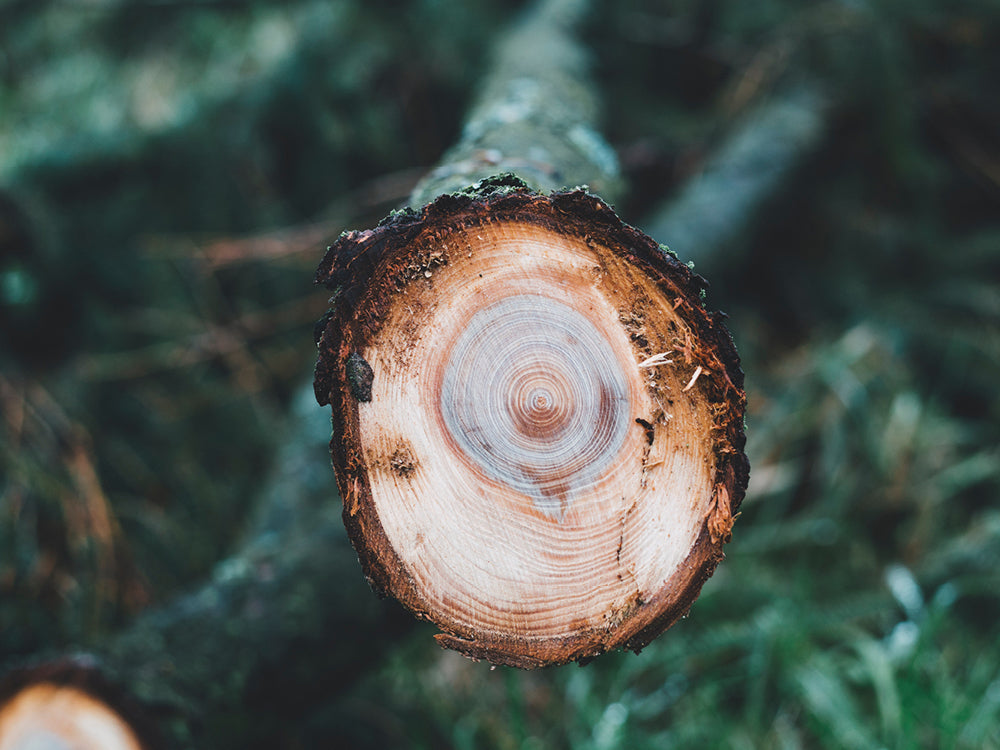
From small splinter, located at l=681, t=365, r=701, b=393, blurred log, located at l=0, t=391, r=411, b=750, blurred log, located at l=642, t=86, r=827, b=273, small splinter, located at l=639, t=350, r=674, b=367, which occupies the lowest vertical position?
small splinter, located at l=681, t=365, r=701, b=393

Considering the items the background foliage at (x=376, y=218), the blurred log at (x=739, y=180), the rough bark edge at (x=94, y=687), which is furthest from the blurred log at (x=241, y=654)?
the blurred log at (x=739, y=180)

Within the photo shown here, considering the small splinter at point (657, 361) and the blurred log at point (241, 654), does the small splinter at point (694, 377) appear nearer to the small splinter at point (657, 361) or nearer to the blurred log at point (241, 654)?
the small splinter at point (657, 361)

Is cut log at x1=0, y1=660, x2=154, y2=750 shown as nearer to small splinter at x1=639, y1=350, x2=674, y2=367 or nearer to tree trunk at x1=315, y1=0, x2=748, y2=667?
tree trunk at x1=315, y1=0, x2=748, y2=667

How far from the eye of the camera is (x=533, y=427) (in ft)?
2.42

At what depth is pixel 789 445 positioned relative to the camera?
221 centimetres

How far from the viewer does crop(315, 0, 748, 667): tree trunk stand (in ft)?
2.42

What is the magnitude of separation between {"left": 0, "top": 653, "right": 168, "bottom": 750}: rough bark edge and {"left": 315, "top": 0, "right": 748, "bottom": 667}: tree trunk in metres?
0.51

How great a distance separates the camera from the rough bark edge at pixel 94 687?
37.0 inches

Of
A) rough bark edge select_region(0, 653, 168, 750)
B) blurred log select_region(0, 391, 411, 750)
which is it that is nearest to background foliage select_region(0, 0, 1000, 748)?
blurred log select_region(0, 391, 411, 750)

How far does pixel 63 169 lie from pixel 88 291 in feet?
1.39

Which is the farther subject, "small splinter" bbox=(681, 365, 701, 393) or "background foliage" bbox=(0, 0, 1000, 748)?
"background foliage" bbox=(0, 0, 1000, 748)

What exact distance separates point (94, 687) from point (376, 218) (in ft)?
5.87

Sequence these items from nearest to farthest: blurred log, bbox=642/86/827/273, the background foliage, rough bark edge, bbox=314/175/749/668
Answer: rough bark edge, bbox=314/175/749/668
the background foliage
blurred log, bbox=642/86/827/273

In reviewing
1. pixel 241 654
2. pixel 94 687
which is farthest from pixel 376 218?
pixel 94 687
